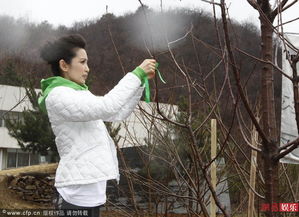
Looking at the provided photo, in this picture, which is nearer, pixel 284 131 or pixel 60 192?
pixel 60 192

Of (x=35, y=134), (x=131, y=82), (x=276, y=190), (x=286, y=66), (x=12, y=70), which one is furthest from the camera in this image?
(x=12, y=70)

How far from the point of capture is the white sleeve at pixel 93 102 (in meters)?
1.62

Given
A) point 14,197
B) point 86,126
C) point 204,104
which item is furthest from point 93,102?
point 14,197

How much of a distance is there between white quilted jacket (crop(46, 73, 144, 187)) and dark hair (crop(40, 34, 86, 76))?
0.20 m

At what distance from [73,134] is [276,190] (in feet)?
2.70

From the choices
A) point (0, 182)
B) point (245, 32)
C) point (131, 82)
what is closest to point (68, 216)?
point (131, 82)

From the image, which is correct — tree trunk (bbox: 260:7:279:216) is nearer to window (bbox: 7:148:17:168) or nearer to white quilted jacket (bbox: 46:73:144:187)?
white quilted jacket (bbox: 46:73:144:187)

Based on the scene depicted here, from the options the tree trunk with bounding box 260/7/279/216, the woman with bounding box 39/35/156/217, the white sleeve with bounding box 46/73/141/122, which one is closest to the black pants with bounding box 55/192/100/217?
the woman with bounding box 39/35/156/217

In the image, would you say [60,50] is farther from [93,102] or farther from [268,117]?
[268,117]

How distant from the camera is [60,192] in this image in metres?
1.74

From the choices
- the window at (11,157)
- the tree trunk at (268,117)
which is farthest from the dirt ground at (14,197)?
the window at (11,157)

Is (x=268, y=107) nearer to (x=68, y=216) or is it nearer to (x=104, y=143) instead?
(x=104, y=143)

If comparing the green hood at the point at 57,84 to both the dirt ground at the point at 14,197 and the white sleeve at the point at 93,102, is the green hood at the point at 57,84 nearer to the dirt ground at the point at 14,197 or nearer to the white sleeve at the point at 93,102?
the white sleeve at the point at 93,102

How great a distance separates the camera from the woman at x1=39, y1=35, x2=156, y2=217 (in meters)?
1.64
